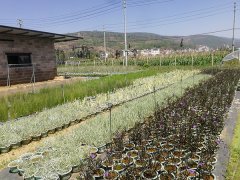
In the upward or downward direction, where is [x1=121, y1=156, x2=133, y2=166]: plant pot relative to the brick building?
downward

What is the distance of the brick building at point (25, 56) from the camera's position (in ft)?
49.3

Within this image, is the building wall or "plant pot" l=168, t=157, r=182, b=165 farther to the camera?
the building wall

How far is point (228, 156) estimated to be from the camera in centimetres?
503

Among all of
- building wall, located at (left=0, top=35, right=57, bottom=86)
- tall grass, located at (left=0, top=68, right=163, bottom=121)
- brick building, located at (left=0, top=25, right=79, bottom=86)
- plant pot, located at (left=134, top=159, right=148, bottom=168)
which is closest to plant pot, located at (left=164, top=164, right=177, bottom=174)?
plant pot, located at (left=134, top=159, right=148, bottom=168)

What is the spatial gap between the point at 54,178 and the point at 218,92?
27.6ft

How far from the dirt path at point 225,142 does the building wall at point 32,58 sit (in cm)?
1319

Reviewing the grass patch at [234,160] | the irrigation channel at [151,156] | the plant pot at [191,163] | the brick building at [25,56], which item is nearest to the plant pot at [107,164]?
the irrigation channel at [151,156]

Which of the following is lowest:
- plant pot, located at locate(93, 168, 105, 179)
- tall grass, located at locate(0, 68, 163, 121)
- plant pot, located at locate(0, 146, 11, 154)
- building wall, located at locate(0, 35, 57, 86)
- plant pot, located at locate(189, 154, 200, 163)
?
plant pot, located at locate(0, 146, 11, 154)

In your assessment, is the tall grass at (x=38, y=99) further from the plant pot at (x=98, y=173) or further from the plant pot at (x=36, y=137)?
the plant pot at (x=98, y=173)

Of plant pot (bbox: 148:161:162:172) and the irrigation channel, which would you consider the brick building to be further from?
plant pot (bbox: 148:161:162:172)

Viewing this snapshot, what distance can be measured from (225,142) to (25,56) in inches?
591

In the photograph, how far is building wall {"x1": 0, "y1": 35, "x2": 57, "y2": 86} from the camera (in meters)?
15.1

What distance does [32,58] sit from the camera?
1734 cm

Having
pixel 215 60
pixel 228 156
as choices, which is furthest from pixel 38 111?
pixel 215 60
